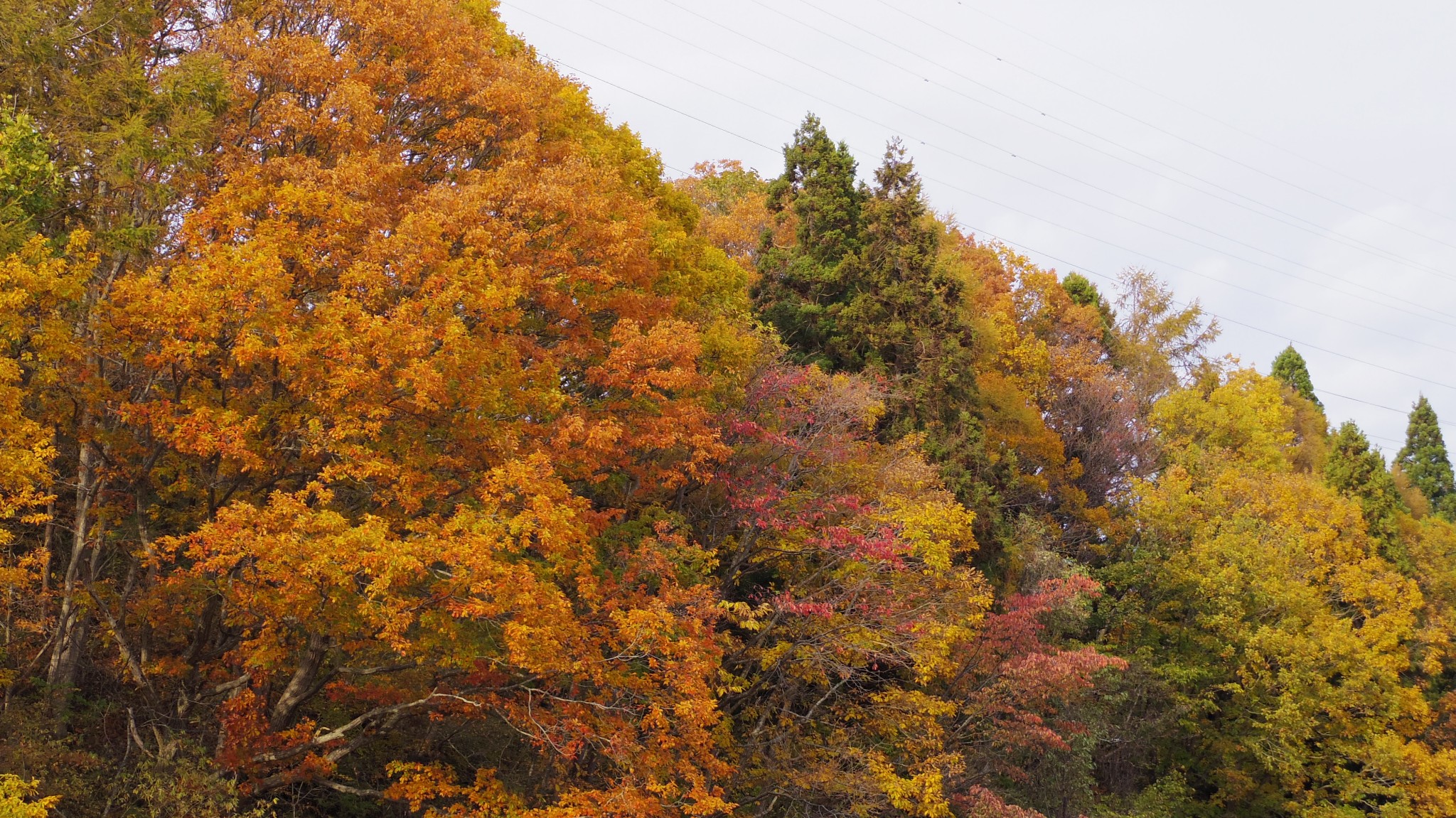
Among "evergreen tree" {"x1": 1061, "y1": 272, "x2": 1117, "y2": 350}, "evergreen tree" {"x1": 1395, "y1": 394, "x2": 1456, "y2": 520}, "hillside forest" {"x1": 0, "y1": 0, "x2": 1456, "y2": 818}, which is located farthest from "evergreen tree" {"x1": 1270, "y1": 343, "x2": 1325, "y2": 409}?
"hillside forest" {"x1": 0, "y1": 0, "x2": 1456, "y2": 818}

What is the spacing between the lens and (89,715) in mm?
13938

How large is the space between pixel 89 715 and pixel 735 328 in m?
12.6

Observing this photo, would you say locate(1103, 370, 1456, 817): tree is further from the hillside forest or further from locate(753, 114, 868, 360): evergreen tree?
locate(753, 114, 868, 360): evergreen tree

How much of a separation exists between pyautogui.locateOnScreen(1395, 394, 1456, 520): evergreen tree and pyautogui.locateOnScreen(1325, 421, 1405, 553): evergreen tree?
2330 cm

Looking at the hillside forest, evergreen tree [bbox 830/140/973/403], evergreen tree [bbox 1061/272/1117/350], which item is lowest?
the hillside forest

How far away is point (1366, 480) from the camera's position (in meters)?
39.9

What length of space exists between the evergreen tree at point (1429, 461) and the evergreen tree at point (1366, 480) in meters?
23.3

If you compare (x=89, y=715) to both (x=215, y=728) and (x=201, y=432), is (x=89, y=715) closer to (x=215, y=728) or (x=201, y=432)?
(x=215, y=728)

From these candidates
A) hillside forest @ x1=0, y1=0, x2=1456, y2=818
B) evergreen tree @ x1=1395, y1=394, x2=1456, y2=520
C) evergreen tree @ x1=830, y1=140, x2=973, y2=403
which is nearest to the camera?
hillside forest @ x1=0, y1=0, x2=1456, y2=818

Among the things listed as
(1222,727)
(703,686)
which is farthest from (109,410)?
(1222,727)

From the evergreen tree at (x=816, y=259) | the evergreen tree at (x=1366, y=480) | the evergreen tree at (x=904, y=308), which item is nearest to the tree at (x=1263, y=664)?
the evergreen tree at (x=1366, y=480)

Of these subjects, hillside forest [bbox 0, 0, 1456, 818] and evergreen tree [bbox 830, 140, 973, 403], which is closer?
hillside forest [bbox 0, 0, 1456, 818]

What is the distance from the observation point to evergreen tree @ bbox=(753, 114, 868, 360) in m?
27.8

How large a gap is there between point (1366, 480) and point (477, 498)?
125 ft
